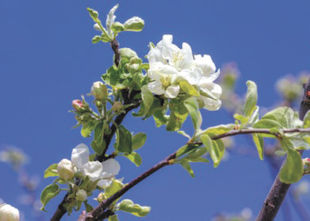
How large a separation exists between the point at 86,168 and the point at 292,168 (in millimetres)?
523

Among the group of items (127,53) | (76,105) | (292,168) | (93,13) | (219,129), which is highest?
(93,13)

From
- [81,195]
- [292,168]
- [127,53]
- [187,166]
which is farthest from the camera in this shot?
[127,53]

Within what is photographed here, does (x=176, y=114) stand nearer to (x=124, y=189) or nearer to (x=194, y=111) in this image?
(x=194, y=111)

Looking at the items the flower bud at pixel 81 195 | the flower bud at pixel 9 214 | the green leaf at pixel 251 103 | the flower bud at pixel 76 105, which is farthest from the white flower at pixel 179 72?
the flower bud at pixel 9 214

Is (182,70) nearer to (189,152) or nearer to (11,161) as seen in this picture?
(189,152)

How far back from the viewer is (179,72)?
114 cm

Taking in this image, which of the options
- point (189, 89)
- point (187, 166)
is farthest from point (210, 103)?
point (187, 166)

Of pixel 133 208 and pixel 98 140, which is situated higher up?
pixel 98 140

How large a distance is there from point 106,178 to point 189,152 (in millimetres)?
276

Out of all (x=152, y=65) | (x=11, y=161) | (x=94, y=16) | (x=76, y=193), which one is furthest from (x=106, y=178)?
(x=11, y=161)

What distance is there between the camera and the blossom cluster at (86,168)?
120 cm

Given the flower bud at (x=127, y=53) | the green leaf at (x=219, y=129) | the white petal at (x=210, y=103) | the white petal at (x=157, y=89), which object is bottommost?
the green leaf at (x=219, y=129)

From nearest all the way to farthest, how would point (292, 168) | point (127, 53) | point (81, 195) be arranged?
point (292, 168), point (81, 195), point (127, 53)

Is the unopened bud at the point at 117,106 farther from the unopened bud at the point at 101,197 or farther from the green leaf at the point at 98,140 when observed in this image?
the unopened bud at the point at 101,197
